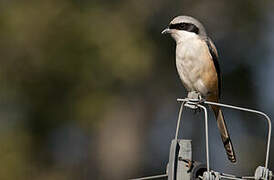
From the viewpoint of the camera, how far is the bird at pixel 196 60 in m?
4.87

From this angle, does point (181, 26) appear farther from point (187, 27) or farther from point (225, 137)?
point (225, 137)

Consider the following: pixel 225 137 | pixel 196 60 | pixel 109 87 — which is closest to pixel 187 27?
pixel 196 60

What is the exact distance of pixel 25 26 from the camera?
9969 mm

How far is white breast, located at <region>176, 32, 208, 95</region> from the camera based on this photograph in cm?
486

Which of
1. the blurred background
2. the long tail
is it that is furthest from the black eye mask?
the blurred background

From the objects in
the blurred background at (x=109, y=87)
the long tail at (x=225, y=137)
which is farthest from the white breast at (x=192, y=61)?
the blurred background at (x=109, y=87)

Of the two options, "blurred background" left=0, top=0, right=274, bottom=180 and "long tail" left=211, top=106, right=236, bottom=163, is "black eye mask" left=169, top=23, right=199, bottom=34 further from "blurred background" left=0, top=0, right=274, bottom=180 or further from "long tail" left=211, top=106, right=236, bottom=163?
"blurred background" left=0, top=0, right=274, bottom=180

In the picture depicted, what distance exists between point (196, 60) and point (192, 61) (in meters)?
0.04

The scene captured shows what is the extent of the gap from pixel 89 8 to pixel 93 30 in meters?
0.48

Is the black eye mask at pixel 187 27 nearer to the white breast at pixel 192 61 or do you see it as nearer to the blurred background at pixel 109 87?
the white breast at pixel 192 61

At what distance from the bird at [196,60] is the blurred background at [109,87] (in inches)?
166

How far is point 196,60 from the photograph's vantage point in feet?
16.0

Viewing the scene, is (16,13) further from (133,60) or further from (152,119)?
(152,119)

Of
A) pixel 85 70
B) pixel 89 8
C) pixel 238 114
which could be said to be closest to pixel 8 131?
pixel 85 70
